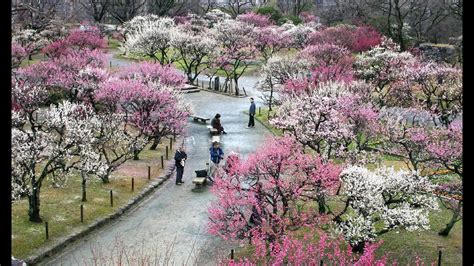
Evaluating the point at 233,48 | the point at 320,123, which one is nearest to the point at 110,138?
the point at 320,123

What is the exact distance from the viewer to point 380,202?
50.8 feet

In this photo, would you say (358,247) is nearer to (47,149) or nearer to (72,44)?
(47,149)

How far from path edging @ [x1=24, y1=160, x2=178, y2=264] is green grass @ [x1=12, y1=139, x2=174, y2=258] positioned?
204mm

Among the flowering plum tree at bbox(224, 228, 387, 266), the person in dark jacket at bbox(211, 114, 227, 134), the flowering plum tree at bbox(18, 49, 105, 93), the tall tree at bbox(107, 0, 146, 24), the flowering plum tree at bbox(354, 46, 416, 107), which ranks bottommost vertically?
the flowering plum tree at bbox(224, 228, 387, 266)

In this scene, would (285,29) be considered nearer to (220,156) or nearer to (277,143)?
(220,156)

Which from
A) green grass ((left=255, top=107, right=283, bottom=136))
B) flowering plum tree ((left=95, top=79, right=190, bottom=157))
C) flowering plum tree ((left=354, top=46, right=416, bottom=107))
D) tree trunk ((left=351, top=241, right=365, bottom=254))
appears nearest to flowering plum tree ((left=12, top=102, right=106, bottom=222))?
flowering plum tree ((left=95, top=79, right=190, bottom=157))

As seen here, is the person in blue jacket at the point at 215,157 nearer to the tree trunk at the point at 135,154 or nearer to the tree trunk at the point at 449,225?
the tree trunk at the point at 135,154

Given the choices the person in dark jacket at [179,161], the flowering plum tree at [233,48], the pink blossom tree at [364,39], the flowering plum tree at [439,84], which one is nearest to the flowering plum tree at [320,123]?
the person in dark jacket at [179,161]

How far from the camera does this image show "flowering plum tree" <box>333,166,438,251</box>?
15188 millimetres

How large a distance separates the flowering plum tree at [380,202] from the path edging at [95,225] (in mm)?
8549

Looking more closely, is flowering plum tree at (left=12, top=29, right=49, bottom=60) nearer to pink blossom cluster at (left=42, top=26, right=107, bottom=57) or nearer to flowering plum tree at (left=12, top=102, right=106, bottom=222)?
pink blossom cluster at (left=42, top=26, right=107, bottom=57)

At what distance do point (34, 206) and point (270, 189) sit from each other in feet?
27.3

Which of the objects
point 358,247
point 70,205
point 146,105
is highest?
point 146,105

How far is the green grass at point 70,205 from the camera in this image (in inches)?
663
